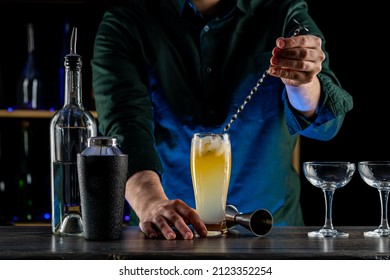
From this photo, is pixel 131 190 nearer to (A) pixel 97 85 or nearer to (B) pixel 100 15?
(A) pixel 97 85

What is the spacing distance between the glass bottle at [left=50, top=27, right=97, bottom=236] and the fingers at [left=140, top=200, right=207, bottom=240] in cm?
16

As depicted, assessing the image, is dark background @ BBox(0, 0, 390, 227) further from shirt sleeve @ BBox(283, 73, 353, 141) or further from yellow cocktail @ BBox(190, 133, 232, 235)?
yellow cocktail @ BBox(190, 133, 232, 235)

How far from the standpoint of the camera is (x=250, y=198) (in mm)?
2150

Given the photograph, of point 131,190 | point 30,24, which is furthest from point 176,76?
point 30,24

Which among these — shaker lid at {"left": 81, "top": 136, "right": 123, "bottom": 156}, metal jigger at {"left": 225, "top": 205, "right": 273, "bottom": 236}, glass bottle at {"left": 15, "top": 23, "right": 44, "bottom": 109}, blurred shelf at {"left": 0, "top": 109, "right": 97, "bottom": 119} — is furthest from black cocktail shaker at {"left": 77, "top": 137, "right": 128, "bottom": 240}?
glass bottle at {"left": 15, "top": 23, "right": 44, "bottom": 109}

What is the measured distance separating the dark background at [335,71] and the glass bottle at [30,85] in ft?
0.13

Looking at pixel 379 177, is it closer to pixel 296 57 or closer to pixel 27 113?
pixel 296 57

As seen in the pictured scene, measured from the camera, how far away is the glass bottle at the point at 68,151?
56.6 inches

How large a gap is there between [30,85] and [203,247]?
2.03 metres

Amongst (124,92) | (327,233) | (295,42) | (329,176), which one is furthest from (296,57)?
(124,92)

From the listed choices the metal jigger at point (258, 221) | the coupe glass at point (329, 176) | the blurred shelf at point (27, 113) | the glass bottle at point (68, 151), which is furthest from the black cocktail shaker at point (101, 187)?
the blurred shelf at point (27, 113)

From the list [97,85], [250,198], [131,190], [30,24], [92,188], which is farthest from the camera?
[30,24]

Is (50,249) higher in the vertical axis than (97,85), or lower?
lower
